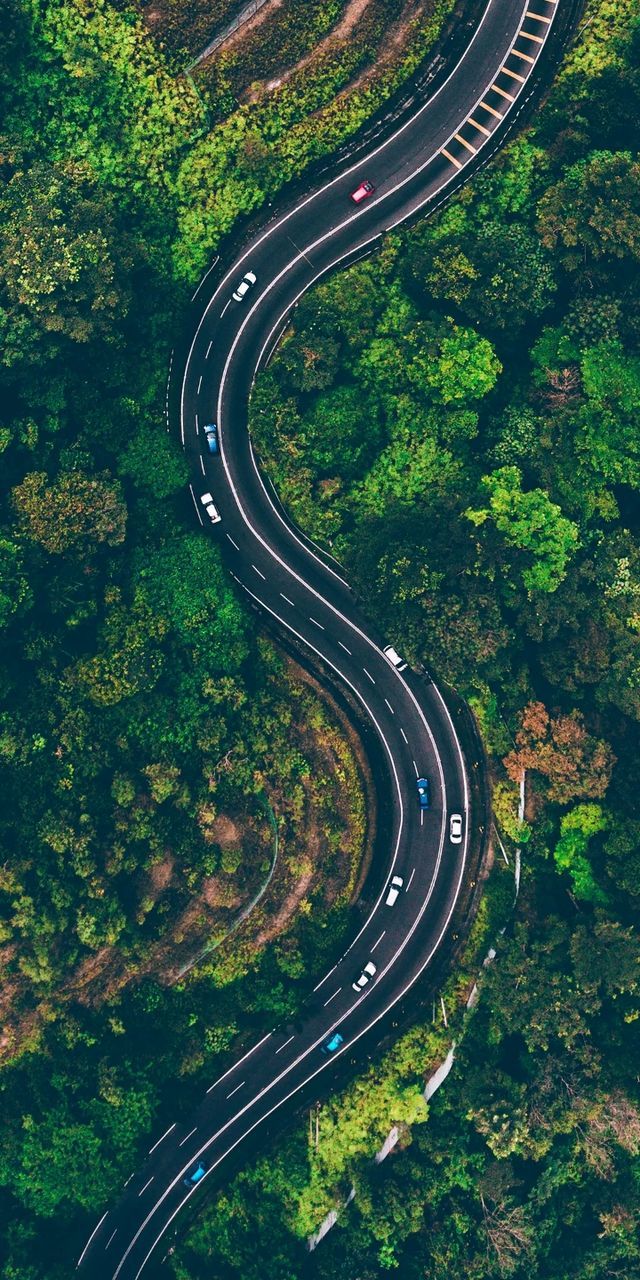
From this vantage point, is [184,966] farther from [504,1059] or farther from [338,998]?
[504,1059]

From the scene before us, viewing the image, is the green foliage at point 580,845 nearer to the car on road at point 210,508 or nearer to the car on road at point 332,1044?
the car on road at point 332,1044

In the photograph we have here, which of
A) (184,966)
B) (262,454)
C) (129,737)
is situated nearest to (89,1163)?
(184,966)

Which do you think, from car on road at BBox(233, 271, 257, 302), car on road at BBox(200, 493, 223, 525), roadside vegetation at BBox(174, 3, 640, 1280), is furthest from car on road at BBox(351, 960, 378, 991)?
car on road at BBox(233, 271, 257, 302)

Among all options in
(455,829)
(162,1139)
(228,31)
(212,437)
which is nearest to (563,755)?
(455,829)

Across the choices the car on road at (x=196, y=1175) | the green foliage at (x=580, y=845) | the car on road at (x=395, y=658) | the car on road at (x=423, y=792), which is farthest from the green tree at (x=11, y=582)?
the car on road at (x=196, y=1175)

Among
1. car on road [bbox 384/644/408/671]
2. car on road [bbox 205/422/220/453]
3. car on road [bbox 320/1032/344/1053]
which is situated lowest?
car on road [bbox 320/1032/344/1053]

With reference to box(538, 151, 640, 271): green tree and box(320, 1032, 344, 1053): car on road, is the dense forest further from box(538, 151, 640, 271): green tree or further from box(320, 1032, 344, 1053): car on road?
box(320, 1032, 344, 1053): car on road
